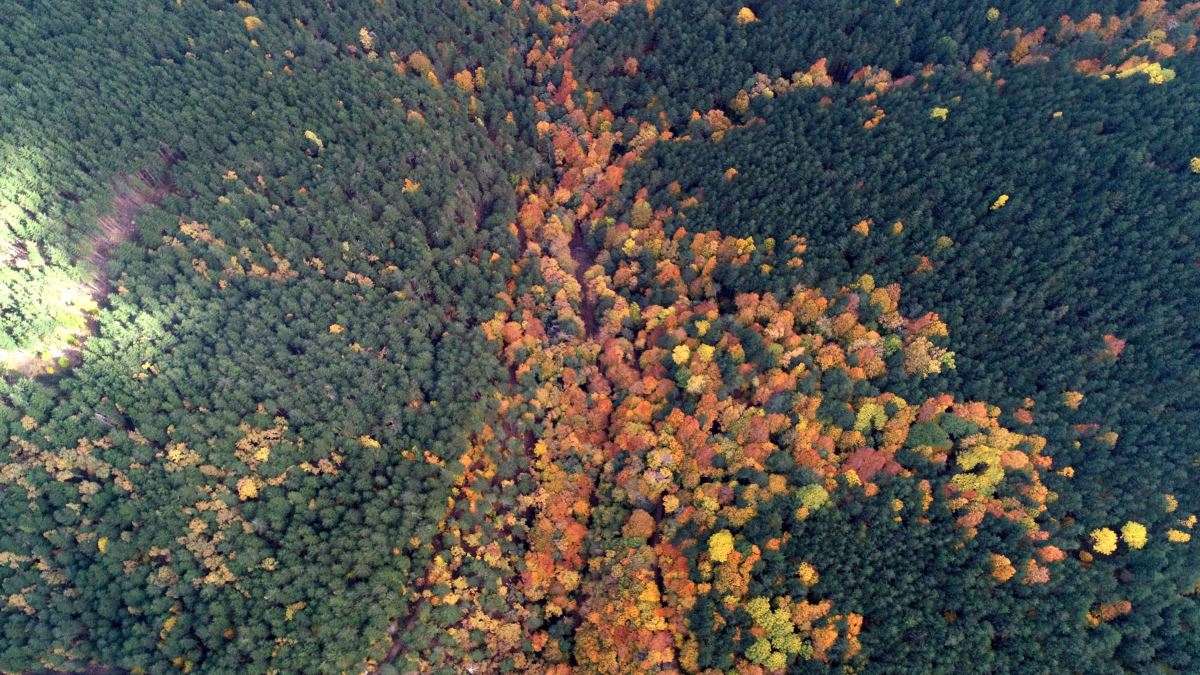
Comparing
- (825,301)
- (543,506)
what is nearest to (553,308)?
(543,506)

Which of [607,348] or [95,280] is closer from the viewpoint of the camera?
[95,280]

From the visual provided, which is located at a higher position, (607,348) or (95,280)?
(607,348)

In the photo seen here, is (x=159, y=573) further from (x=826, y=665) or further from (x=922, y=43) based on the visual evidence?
(x=922, y=43)

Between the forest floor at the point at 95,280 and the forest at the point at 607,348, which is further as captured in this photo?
the forest floor at the point at 95,280

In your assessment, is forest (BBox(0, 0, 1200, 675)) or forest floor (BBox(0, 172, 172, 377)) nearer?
forest (BBox(0, 0, 1200, 675))
